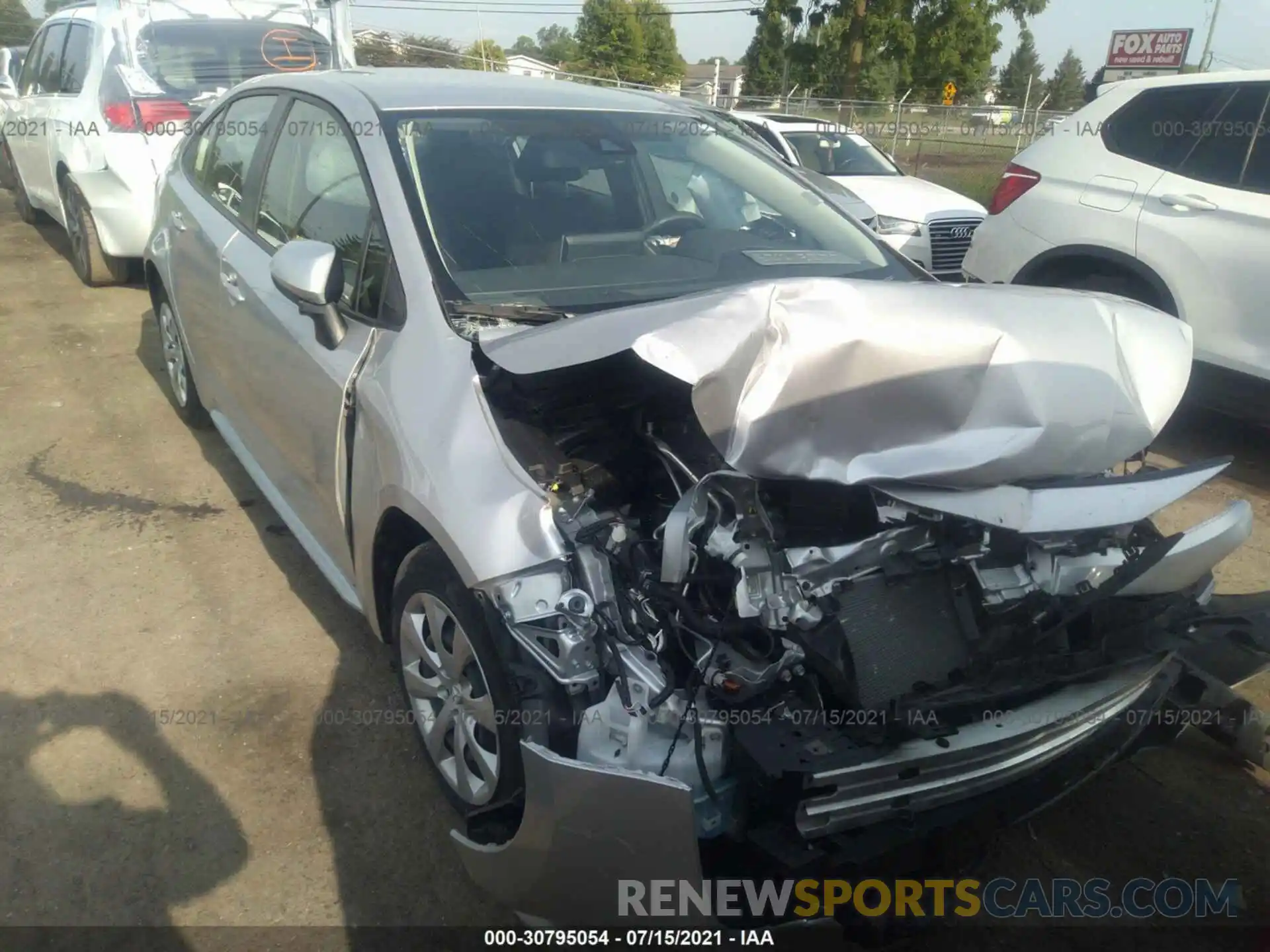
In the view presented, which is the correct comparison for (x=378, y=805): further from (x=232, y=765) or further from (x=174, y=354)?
(x=174, y=354)

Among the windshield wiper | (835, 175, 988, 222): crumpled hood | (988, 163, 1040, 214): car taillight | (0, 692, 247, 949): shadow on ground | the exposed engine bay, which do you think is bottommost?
(0, 692, 247, 949): shadow on ground

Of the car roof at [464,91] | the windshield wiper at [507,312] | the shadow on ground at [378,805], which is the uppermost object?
the car roof at [464,91]

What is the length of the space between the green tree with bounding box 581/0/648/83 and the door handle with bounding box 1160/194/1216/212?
53.0 m

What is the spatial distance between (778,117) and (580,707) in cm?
975

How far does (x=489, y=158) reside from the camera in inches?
116

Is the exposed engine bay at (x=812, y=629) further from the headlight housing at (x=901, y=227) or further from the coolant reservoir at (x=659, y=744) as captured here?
the headlight housing at (x=901, y=227)

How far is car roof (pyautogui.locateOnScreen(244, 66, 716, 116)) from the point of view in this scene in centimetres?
308

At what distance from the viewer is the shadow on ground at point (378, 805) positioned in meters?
2.37

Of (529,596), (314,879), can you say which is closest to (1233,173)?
(529,596)

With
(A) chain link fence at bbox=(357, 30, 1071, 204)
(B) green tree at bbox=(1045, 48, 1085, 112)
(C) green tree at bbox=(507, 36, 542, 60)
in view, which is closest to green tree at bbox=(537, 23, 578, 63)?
(C) green tree at bbox=(507, 36, 542, 60)

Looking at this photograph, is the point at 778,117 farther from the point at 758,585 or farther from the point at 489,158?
the point at 758,585

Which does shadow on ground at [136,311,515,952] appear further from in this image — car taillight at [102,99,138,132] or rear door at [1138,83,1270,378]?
car taillight at [102,99,138,132]

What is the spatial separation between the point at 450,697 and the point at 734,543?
904mm

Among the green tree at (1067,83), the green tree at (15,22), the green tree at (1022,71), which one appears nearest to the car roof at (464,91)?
the green tree at (15,22)
